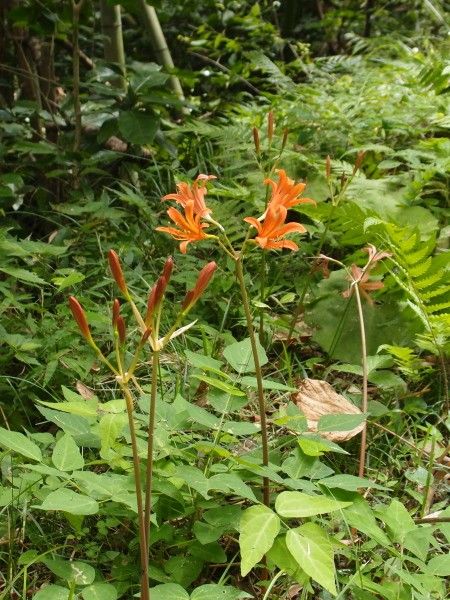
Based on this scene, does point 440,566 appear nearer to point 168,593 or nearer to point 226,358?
point 168,593

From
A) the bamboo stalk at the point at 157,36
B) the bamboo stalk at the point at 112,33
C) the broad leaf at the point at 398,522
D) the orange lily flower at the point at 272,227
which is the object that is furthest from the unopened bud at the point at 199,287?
the bamboo stalk at the point at 157,36

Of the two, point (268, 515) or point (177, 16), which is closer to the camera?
point (268, 515)

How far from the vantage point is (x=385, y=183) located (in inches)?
103

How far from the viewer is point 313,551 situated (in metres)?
1.06

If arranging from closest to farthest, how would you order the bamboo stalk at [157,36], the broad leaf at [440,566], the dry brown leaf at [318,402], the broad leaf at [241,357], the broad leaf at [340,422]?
the broad leaf at [440,566], the broad leaf at [340,422], the broad leaf at [241,357], the dry brown leaf at [318,402], the bamboo stalk at [157,36]

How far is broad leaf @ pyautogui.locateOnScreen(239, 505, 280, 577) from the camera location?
103 cm

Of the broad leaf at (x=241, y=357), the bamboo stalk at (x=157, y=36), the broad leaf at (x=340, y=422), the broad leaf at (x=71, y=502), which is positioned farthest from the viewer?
the bamboo stalk at (x=157, y=36)

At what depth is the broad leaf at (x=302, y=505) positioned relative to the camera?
108 centimetres

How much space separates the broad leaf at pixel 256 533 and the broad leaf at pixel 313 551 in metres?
0.03

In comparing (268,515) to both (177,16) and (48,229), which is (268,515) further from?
(177,16)

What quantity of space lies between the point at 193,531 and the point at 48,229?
7.38 ft

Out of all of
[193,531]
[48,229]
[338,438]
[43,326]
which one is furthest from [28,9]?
[193,531]

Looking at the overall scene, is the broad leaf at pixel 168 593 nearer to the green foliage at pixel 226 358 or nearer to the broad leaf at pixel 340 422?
the green foliage at pixel 226 358

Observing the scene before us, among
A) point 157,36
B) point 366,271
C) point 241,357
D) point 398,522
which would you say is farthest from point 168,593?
point 157,36
